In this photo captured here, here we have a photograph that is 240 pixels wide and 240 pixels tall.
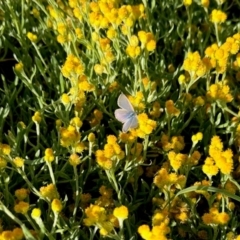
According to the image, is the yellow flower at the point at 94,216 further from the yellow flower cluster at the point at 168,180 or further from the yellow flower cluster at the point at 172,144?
the yellow flower cluster at the point at 172,144

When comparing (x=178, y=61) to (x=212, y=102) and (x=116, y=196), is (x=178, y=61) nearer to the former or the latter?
(x=212, y=102)

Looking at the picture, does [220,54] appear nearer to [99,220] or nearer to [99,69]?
[99,69]

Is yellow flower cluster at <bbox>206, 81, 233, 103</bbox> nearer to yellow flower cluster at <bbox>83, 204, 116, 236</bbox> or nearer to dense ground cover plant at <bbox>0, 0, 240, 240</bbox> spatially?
dense ground cover plant at <bbox>0, 0, 240, 240</bbox>

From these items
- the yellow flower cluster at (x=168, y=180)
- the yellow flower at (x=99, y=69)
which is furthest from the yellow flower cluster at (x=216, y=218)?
the yellow flower at (x=99, y=69)

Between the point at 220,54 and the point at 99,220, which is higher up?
the point at 220,54

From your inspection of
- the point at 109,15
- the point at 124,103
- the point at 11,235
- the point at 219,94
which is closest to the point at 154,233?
the point at 11,235
